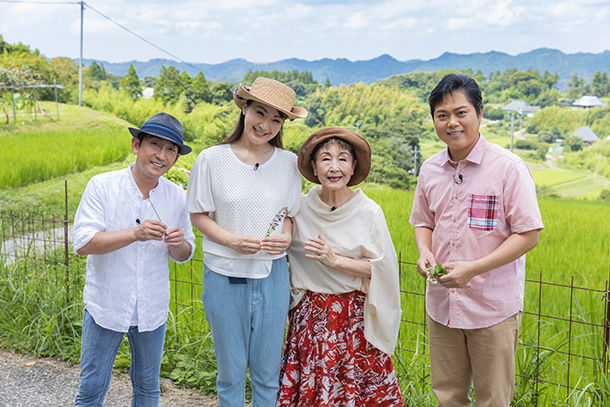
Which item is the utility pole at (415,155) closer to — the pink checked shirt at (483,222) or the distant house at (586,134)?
the distant house at (586,134)

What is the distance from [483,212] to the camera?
2.35 metres

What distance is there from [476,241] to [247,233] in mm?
922

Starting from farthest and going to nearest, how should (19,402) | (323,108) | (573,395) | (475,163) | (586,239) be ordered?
(323,108) → (586,239) → (19,402) → (573,395) → (475,163)

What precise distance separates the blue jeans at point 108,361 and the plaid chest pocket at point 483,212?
142 centimetres

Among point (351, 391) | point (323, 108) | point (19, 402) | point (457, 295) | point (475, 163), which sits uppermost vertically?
point (323, 108)

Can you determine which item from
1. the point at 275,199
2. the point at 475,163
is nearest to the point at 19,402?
the point at 275,199

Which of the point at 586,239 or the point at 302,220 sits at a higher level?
the point at 302,220

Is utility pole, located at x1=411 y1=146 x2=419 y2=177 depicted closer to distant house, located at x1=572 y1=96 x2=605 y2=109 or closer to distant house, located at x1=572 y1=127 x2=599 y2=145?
distant house, located at x1=572 y1=127 x2=599 y2=145

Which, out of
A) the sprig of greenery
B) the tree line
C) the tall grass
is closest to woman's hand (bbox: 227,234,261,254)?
the sprig of greenery

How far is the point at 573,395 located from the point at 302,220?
1768 mm

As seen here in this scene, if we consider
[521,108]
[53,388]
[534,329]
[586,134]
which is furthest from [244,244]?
[586,134]

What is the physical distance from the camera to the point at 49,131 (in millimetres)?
14789

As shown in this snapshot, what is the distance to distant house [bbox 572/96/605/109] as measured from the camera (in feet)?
94.0

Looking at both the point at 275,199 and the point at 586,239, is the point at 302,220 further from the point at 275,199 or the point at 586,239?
the point at 586,239
